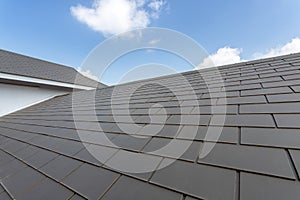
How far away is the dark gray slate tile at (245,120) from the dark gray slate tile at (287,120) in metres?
0.04

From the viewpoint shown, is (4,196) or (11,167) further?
(11,167)

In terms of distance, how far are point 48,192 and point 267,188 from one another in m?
1.47

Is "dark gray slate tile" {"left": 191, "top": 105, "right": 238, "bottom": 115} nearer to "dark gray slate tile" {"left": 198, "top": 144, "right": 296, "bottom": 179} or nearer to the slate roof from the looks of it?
the slate roof

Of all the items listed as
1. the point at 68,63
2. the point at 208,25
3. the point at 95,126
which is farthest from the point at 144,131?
the point at 68,63

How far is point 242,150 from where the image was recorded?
1.05 meters

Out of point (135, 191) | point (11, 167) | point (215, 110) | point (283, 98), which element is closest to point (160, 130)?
point (215, 110)

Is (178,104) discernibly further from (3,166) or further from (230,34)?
(230,34)

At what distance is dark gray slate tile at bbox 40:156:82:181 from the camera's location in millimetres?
1419

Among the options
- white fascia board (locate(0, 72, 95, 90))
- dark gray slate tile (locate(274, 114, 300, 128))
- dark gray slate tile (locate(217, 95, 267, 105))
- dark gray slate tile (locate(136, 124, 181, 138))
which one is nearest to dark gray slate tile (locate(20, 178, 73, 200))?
dark gray slate tile (locate(136, 124, 181, 138))

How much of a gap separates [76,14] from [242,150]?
457 inches

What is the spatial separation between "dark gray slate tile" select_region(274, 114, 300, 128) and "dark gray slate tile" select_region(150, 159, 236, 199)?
67 centimetres

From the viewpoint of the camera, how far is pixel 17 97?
22.4 ft

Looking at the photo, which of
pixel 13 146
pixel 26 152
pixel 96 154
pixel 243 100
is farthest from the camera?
pixel 13 146

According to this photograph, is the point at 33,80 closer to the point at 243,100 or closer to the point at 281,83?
the point at 243,100
